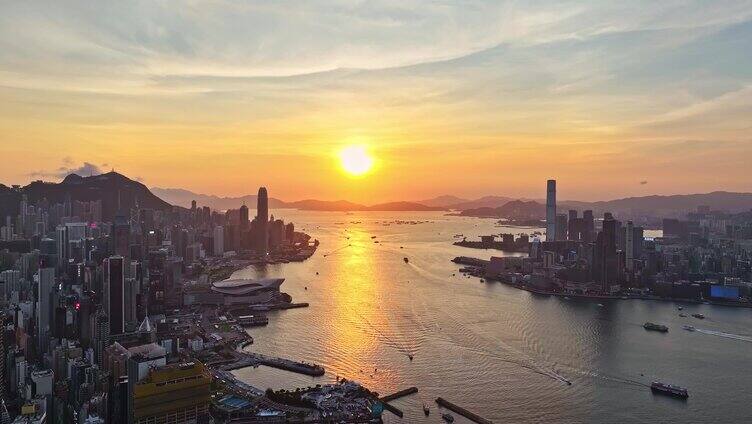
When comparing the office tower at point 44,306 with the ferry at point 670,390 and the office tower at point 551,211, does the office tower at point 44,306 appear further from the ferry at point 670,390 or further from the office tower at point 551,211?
the office tower at point 551,211

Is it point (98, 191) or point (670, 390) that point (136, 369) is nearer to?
point (670, 390)

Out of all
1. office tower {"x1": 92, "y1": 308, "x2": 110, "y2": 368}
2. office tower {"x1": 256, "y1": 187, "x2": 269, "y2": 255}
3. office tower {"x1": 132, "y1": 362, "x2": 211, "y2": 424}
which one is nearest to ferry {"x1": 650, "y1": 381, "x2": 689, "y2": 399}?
office tower {"x1": 132, "y1": 362, "x2": 211, "y2": 424}

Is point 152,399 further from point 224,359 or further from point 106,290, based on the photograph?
point 106,290

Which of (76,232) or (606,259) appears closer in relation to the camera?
(606,259)

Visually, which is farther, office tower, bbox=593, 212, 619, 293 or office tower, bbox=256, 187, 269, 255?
office tower, bbox=256, 187, 269, 255

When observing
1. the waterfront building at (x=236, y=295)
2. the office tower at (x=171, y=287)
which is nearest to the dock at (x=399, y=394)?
the waterfront building at (x=236, y=295)

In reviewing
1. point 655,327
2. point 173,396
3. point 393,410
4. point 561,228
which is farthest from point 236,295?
point 561,228

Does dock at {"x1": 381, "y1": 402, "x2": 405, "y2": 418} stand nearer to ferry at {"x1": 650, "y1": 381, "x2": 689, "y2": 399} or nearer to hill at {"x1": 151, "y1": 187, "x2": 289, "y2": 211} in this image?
ferry at {"x1": 650, "y1": 381, "x2": 689, "y2": 399}
